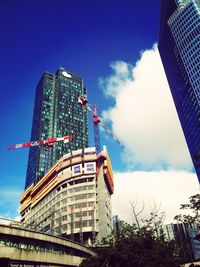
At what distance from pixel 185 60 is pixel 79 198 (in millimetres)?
83375

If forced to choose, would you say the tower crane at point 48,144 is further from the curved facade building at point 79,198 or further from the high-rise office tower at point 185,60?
the high-rise office tower at point 185,60

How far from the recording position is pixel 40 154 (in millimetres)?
136875

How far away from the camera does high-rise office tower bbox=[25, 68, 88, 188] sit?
137 meters

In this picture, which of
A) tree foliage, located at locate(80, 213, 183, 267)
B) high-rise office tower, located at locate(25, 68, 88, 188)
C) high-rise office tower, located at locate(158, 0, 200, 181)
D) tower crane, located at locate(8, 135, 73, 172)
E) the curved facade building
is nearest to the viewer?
tree foliage, located at locate(80, 213, 183, 267)

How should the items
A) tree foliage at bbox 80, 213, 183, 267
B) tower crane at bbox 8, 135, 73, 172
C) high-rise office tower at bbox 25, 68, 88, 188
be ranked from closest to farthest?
tree foliage at bbox 80, 213, 183, 267, tower crane at bbox 8, 135, 73, 172, high-rise office tower at bbox 25, 68, 88, 188

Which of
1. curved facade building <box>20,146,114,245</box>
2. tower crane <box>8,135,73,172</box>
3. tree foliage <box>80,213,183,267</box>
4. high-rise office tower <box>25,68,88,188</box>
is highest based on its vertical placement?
high-rise office tower <box>25,68,88,188</box>

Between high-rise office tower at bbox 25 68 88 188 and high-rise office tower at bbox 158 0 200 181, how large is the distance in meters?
60.9

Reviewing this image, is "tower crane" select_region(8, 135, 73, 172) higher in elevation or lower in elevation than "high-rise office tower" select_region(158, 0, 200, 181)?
lower

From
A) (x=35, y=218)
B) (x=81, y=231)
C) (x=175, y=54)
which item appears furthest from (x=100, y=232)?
(x=175, y=54)

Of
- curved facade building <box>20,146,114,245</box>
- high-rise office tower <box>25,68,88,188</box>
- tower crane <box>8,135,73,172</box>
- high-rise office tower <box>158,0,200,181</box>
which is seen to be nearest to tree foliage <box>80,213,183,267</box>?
curved facade building <box>20,146,114,245</box>

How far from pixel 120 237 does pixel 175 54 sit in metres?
119

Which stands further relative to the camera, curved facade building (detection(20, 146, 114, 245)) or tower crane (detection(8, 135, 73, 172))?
tower crane (detection(8, 135, 73, 172))

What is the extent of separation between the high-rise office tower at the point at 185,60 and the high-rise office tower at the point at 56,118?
60851 millimetres

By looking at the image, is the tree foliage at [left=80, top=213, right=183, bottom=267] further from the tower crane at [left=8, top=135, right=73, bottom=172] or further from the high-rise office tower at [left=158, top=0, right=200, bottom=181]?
the tower crane at [left=8, top=135, right=73, bottom=172]
